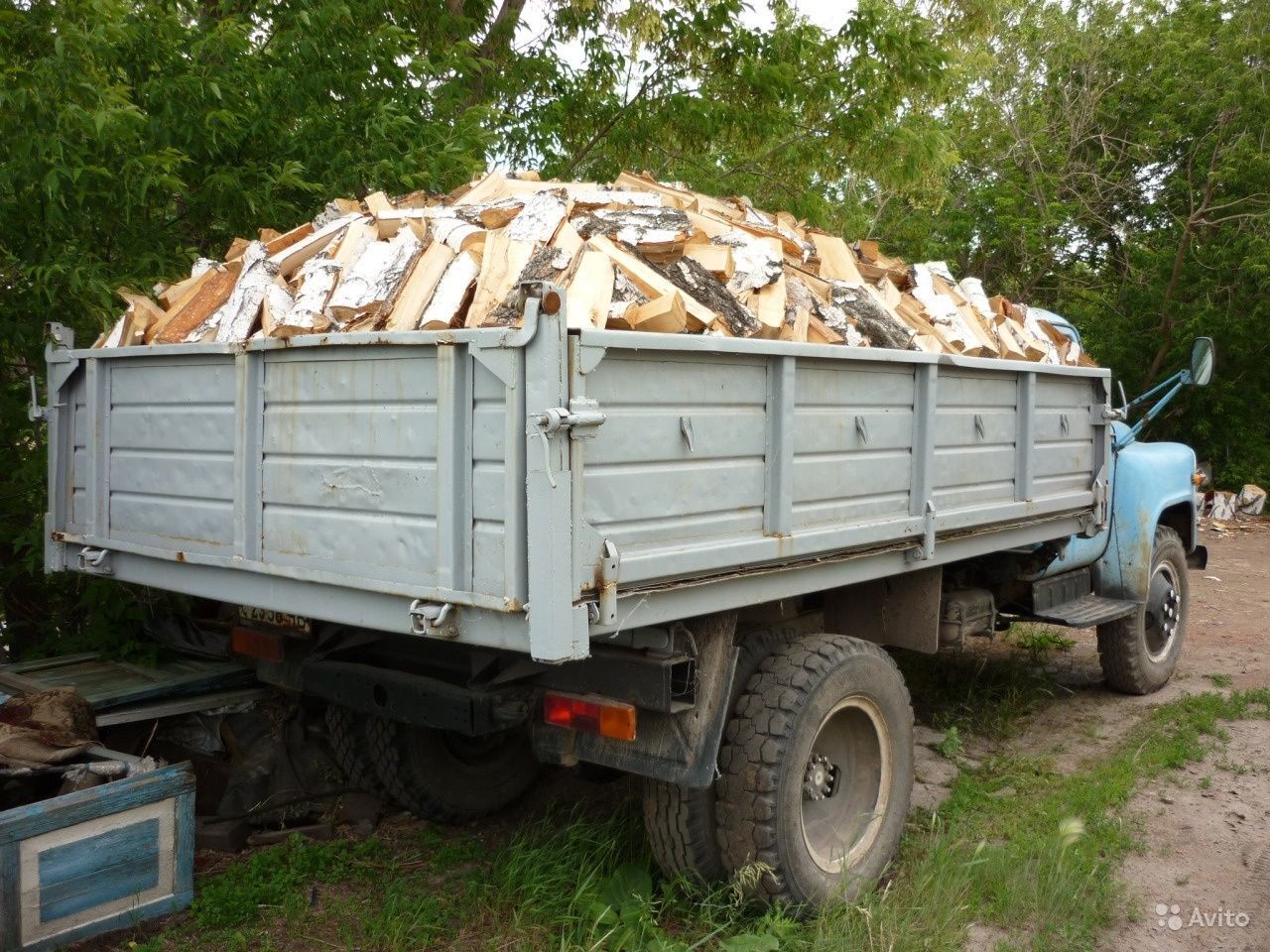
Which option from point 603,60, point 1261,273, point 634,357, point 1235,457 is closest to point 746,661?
point 634,357

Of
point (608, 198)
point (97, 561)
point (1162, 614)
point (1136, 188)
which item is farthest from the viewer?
point (1136, 188)

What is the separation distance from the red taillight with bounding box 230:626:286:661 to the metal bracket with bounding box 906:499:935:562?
2311 millimetres

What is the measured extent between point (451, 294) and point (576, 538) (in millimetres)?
1028

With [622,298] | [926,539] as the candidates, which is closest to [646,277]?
[622,298]

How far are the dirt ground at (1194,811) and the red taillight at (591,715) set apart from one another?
70.2 inches

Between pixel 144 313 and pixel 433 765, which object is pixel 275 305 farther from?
pixel 433 765

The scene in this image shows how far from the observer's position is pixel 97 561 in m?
3.88

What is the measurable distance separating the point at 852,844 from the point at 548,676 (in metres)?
1.25

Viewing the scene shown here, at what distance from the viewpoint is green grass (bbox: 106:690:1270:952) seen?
3.36 m

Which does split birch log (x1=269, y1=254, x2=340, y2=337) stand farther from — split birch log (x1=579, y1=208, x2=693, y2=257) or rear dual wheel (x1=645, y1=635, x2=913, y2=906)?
rear dual wheel (x1=645, y1=635, x2=913, y2=906)

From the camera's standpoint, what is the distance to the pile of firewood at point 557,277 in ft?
10.7

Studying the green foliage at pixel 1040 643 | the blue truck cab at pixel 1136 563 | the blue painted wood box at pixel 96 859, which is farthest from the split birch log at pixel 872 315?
the green foliage at pixel 1040 643

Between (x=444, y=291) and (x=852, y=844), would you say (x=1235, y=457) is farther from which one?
(x=444, y=291)

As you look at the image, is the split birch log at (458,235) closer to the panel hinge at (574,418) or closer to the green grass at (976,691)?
the panel hinge at (574,418)
